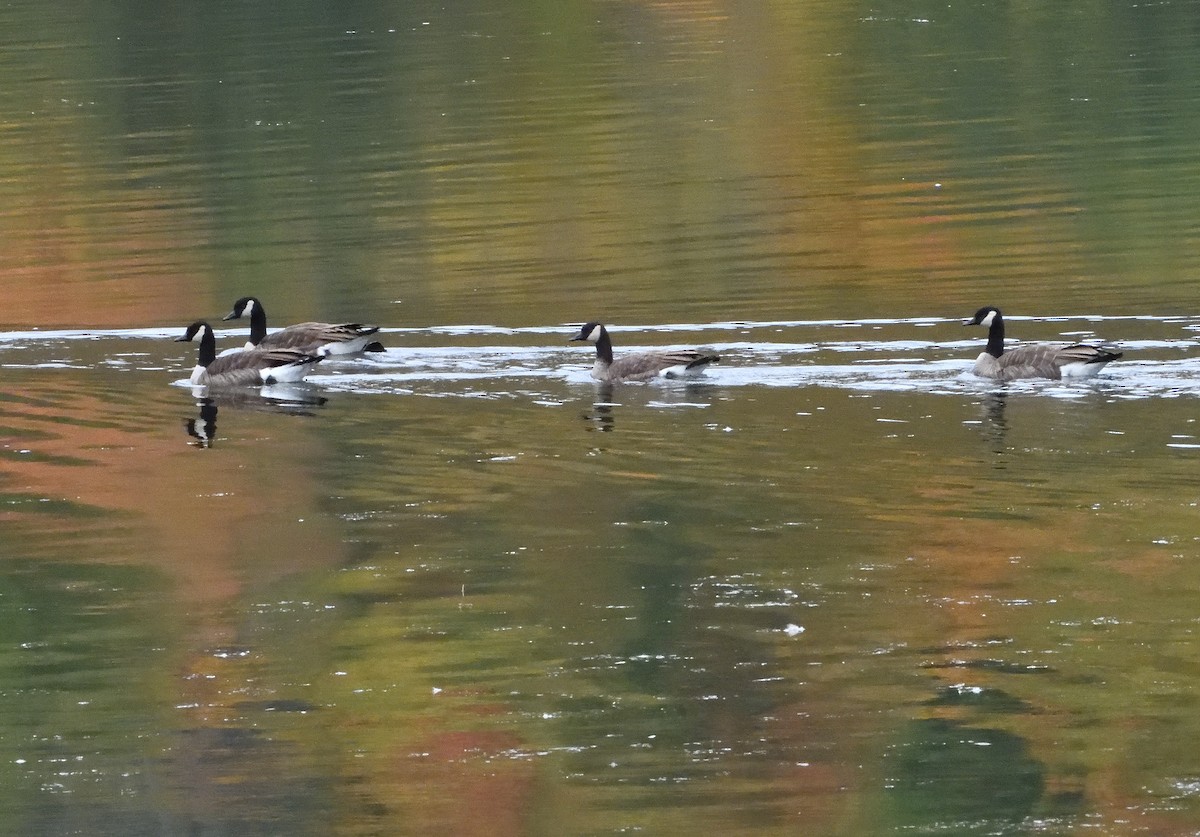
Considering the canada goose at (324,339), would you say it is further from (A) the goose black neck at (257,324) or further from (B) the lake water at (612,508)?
(A) the goose black neck at (257,324)

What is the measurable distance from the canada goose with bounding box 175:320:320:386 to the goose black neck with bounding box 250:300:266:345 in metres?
1.78

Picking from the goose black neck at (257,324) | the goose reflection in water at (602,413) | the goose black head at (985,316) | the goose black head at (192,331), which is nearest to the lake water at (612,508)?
the goose reflection in water at (602,413)

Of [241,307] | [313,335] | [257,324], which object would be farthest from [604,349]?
[241,307]

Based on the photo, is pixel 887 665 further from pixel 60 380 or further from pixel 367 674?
pixel 60 380

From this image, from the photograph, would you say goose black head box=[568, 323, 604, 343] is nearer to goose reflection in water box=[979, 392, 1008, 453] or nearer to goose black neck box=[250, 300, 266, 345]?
goose black neck box=[250, 300, 266, 345]

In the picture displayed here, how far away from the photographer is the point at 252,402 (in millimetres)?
22359

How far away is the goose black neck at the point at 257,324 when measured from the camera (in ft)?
81.4

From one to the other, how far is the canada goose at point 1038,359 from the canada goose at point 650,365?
2.76 meters

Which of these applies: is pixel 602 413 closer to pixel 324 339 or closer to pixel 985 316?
pixel 324 339

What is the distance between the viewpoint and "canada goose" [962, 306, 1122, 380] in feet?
66.9

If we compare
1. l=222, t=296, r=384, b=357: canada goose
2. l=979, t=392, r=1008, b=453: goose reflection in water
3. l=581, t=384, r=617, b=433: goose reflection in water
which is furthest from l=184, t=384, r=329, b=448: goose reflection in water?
l=979, t=392, r=1008, b=453: goose reflection in water

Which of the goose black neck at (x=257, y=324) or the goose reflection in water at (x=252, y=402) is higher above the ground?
the goose black neck at (x=257, y=324)

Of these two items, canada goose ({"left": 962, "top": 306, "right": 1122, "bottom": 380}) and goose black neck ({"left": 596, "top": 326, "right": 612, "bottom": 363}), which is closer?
canada goose ({"left": 962, "top": 306, "right": 1122, "bottom": 380})

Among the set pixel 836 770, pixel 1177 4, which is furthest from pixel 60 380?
pixel 1177 4
